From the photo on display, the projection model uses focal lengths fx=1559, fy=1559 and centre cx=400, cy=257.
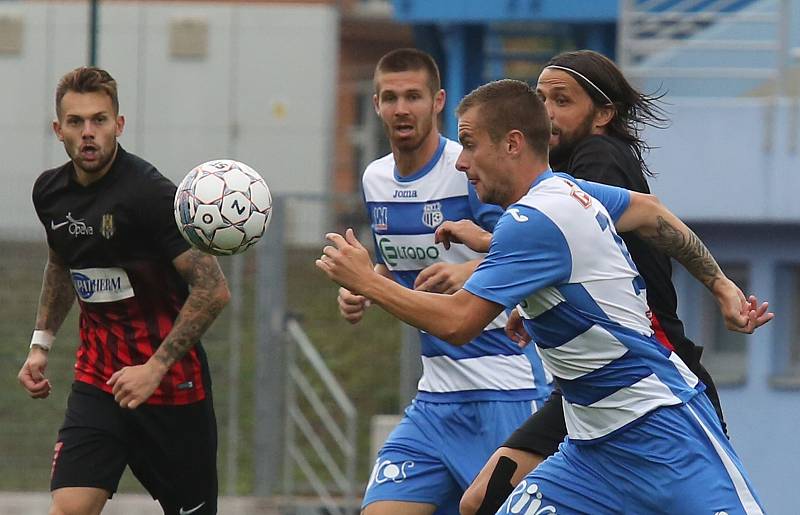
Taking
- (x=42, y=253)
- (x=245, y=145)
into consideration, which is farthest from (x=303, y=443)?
(x=245, y=145)

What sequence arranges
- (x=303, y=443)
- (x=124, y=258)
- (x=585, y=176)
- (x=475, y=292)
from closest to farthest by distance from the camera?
1. (x=475, y=292)
2. (x=585, y=176)
3. (x=124, y=258)
4. (x=303, y=443)

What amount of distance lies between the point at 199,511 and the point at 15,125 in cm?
1654

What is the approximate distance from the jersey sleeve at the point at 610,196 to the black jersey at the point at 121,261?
2.11m

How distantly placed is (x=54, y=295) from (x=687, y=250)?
3.17 m

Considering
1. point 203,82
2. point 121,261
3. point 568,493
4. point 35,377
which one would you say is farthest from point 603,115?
point 203,82

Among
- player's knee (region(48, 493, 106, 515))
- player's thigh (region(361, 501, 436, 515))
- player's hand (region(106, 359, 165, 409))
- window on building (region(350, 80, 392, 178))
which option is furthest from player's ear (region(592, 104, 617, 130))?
window on building (region(350, 80, 392, 178))

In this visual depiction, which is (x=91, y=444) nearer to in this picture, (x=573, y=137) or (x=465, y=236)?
(x=465, y=236)

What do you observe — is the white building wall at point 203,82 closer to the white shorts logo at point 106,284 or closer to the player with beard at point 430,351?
the player with beard at point 430,351

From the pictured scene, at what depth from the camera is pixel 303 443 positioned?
475 inches

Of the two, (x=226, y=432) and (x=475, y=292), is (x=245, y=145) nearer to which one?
(x=226, y=432)

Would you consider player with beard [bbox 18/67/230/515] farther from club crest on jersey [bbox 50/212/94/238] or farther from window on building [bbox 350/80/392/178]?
window on building [bbox 350/80/392/178]

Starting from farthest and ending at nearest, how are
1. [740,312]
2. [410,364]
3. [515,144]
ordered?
[410,364] → [740,312] → [515,144]

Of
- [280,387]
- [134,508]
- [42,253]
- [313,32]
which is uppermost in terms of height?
[313,32]

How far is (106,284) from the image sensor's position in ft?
23.0
